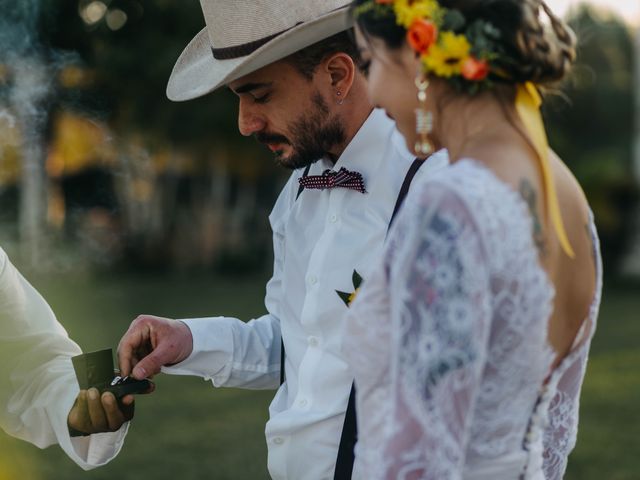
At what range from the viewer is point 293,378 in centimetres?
250

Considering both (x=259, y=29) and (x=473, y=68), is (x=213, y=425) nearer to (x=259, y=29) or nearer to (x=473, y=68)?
(x=259, y=29)

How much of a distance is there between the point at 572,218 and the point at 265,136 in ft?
3.42

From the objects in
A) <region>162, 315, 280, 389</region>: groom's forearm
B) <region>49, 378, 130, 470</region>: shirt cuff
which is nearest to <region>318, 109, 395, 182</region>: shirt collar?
<region>162, 315, 280, 389</region>: groom's forearm

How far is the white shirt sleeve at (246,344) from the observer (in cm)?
269

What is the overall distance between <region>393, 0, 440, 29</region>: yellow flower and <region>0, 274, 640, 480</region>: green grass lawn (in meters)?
2.35

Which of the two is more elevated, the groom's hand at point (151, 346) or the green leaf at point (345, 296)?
the green leaf at point (345, 296)

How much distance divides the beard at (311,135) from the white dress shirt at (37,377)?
0.85 meters

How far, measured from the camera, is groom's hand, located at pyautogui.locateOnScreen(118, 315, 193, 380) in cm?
254

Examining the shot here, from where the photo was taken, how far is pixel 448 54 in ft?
5.43

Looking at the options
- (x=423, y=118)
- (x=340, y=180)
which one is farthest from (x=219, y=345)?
(x=423, y=118)

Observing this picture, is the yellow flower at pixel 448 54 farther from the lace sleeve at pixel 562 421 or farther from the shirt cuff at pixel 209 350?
the shirt cuff at pixel 209 350

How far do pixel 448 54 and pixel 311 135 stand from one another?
0.92 metres

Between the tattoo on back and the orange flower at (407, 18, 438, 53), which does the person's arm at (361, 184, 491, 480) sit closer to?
the tattoo on back

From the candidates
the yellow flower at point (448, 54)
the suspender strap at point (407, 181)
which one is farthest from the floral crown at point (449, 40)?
the suspender strap at point (407, 181)
